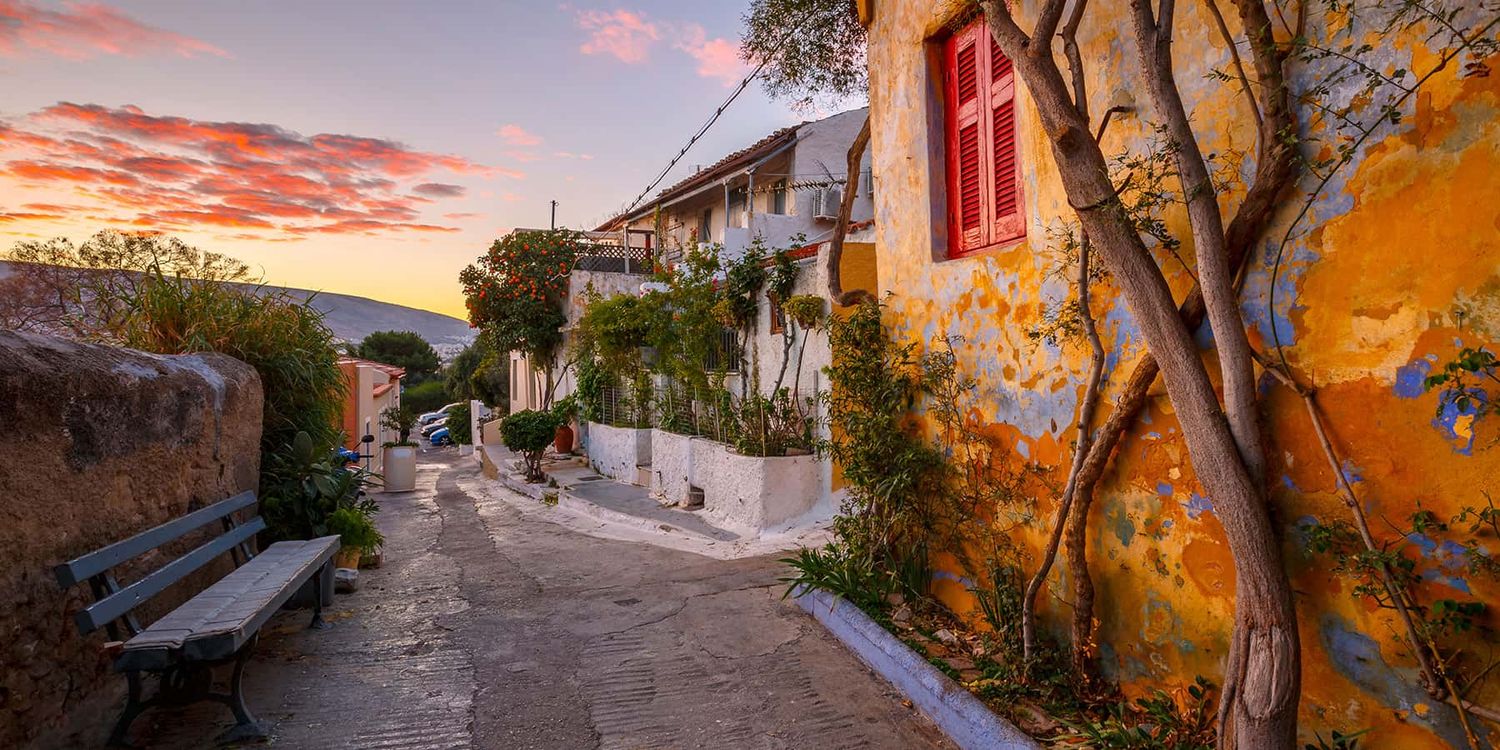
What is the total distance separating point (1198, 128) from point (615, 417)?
1211 cm

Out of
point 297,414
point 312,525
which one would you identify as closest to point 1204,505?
point 312,525

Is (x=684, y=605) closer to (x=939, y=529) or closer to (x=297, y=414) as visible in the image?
(x=939, y=529)

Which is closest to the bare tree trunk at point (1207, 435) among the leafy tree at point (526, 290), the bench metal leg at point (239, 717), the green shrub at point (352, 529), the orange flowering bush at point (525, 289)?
the bench metal leg at point (239, 717)

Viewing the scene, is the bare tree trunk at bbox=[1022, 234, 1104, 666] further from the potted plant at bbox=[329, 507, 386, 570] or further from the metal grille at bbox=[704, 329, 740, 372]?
the metal grille at bbox=[704, 329, 740, 372]

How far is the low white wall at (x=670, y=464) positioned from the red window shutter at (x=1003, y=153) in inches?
240

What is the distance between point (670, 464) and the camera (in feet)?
35.8

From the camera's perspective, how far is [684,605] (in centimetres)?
593

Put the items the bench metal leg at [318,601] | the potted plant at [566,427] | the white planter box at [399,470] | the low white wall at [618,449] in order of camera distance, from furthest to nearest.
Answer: the potted plant at [566,427]
the white planter box at [399,470]
the low white wall at [618,449]
the bench metal leg at [318,601]

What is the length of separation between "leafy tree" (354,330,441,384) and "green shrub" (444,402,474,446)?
1480 cm

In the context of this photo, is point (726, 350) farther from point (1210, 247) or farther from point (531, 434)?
point (1210, 247)

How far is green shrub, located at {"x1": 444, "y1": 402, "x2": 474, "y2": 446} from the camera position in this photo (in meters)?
31.5

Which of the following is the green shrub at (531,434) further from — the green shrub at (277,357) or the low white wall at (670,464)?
the green shrub at (277,357)

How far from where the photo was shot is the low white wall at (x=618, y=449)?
41.6 ft

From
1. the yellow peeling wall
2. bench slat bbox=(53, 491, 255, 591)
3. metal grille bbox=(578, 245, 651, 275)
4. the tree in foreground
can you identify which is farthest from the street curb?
metal grille bbox=(578, 245, 651, 275)
